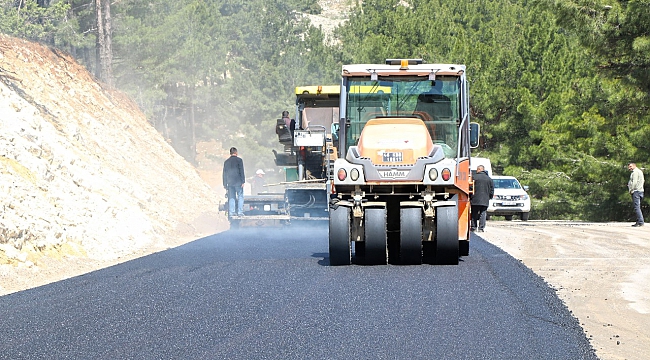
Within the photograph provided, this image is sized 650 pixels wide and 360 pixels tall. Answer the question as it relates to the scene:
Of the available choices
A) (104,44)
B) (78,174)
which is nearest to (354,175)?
(78,174)

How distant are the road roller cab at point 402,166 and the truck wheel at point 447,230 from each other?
0.05 feet

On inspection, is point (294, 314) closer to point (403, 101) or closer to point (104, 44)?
point (403, 101)

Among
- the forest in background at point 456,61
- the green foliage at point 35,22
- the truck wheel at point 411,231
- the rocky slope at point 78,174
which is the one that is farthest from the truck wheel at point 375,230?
the green foliage at point 35,22

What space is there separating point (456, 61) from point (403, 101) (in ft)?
96.5

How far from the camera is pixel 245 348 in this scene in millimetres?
8258

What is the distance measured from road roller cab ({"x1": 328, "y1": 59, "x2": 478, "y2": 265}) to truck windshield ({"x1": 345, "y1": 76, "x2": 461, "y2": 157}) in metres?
0.02

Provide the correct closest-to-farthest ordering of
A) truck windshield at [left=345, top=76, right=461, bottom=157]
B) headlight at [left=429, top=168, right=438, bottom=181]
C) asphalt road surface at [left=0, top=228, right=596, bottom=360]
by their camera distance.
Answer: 1. asphalt road surface at [left=0, top=228, right=596, bottom=360]
2. headlight at [left=429, top=168, right=438, bottom=181]
3. truck windshield at [left=345, top=76, right=461, bottom=157]

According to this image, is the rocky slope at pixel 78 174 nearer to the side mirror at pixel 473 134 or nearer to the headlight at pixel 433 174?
the headlight at pixel 433 174

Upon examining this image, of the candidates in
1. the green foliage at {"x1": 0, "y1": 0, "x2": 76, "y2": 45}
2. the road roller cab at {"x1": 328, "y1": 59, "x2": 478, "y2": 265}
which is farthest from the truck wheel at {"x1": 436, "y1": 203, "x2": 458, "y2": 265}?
the green foliage at {"x1": 0, "y1": 0, "x2": 76, "y2": 45}

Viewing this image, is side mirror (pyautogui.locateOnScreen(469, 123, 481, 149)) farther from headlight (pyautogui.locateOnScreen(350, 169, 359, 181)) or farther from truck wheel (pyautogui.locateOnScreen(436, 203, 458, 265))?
headlight (pyautogui.locateOnScreen(350, 169, 359, 181))

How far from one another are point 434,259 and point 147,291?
501 cm

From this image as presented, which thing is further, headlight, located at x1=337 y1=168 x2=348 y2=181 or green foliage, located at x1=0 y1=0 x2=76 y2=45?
green foliage, located at x1=0 y1=0 x2=76 y2=45

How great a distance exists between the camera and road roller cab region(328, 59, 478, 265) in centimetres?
1420

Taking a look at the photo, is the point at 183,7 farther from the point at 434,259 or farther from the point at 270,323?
the point at 270,323
